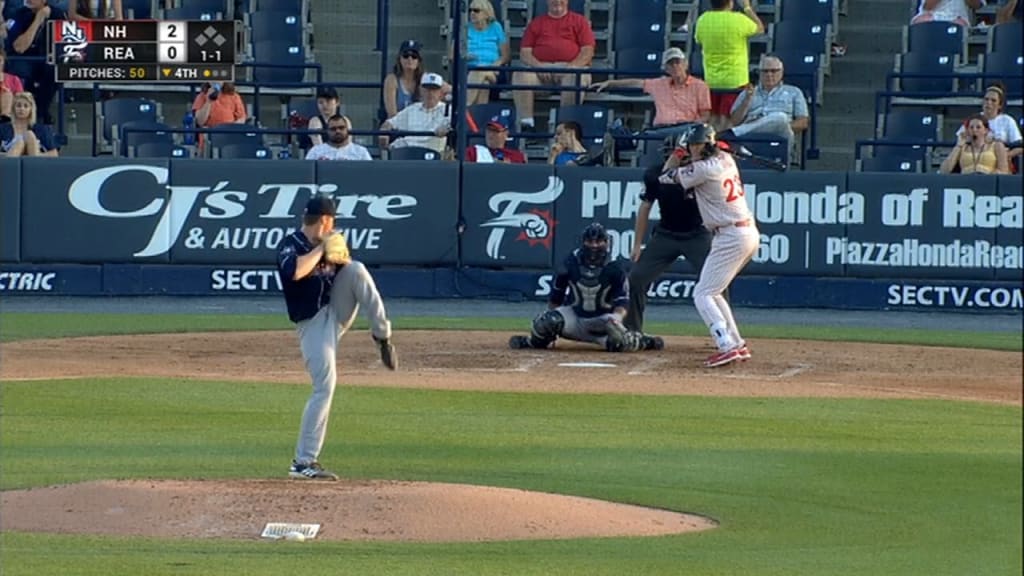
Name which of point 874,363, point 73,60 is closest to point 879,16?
point 874,363

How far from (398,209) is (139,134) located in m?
3.42

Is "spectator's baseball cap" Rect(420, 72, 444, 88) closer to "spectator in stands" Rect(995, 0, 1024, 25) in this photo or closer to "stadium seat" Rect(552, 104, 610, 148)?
"stadium seat" Rect(552, 104, 610, 148)

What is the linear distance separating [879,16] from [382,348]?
56.9 feet

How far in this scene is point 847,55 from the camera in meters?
26.5

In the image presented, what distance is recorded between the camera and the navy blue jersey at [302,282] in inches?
419

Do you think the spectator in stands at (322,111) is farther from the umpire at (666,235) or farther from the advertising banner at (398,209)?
the umpire at (666,235)

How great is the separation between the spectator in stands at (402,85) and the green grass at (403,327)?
3.19m

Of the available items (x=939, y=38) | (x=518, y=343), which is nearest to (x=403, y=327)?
(x=518, y=343)

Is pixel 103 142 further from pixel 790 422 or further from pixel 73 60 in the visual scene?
pixel 790 422

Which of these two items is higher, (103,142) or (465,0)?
(465,0)

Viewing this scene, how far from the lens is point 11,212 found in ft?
74.4

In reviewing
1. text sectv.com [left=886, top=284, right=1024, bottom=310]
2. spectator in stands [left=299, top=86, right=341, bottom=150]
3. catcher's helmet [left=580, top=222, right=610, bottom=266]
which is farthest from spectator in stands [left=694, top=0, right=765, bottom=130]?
catcher's helmet [left=580, top=222, right=610, bottom=266]

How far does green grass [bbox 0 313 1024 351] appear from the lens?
20281 mm

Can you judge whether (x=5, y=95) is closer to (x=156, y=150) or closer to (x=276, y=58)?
(x=156, y=150)
